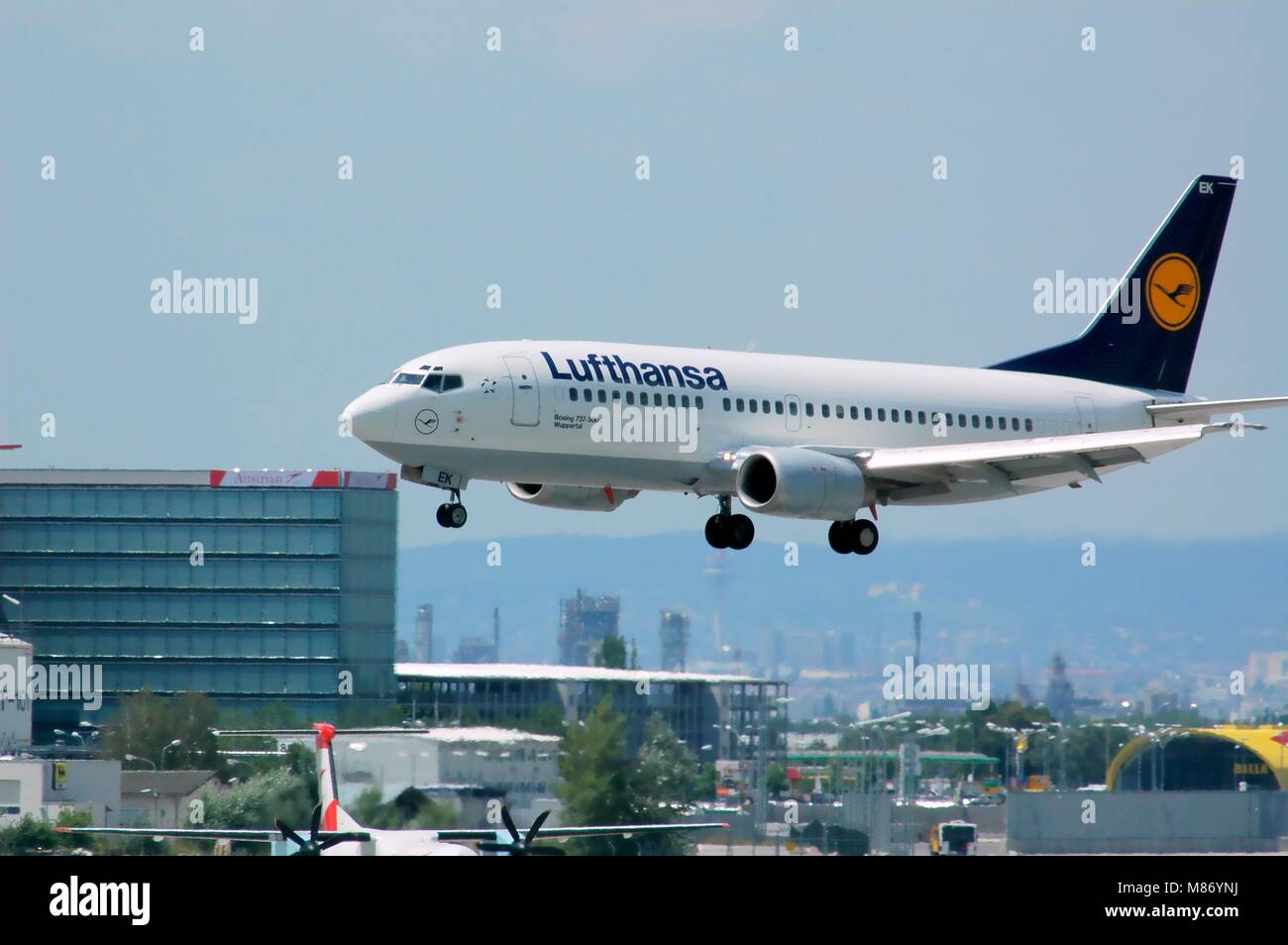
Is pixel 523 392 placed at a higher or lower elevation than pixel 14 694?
higher

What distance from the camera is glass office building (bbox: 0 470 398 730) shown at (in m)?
94.2

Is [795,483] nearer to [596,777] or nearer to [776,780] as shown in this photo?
[596,777]

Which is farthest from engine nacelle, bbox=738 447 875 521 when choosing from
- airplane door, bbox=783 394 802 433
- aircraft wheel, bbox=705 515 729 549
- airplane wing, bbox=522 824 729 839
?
airplane wing, bbox=522 824 729 839

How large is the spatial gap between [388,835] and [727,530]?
1077cm

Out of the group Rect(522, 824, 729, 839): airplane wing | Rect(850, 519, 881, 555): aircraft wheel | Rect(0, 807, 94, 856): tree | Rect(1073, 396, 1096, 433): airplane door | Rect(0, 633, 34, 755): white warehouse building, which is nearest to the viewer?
Rect(522, 824, 729, 839): airplane wing

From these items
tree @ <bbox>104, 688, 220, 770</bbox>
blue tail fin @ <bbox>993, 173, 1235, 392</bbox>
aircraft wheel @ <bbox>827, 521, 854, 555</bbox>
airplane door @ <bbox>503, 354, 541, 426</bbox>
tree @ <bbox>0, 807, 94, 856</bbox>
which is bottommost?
tree @ <bbox>0, 807, 94, 856</bbox>

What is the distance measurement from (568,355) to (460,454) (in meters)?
3.48

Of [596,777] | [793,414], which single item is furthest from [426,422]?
[596,777]

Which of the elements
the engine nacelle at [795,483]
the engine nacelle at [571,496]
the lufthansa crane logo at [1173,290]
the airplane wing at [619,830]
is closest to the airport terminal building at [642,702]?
the airplane wing at [619,830]

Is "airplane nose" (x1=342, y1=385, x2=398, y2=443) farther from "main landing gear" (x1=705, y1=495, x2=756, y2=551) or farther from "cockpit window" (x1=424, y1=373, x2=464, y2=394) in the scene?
"main landing gear" (x1=705, y1=495, x2=756, y2=551)

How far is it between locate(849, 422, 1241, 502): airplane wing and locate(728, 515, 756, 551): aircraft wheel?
2669 mm

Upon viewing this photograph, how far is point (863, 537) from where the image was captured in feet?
167

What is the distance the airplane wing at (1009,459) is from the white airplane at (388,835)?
9359 millimetres

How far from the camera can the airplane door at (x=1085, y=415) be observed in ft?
189
